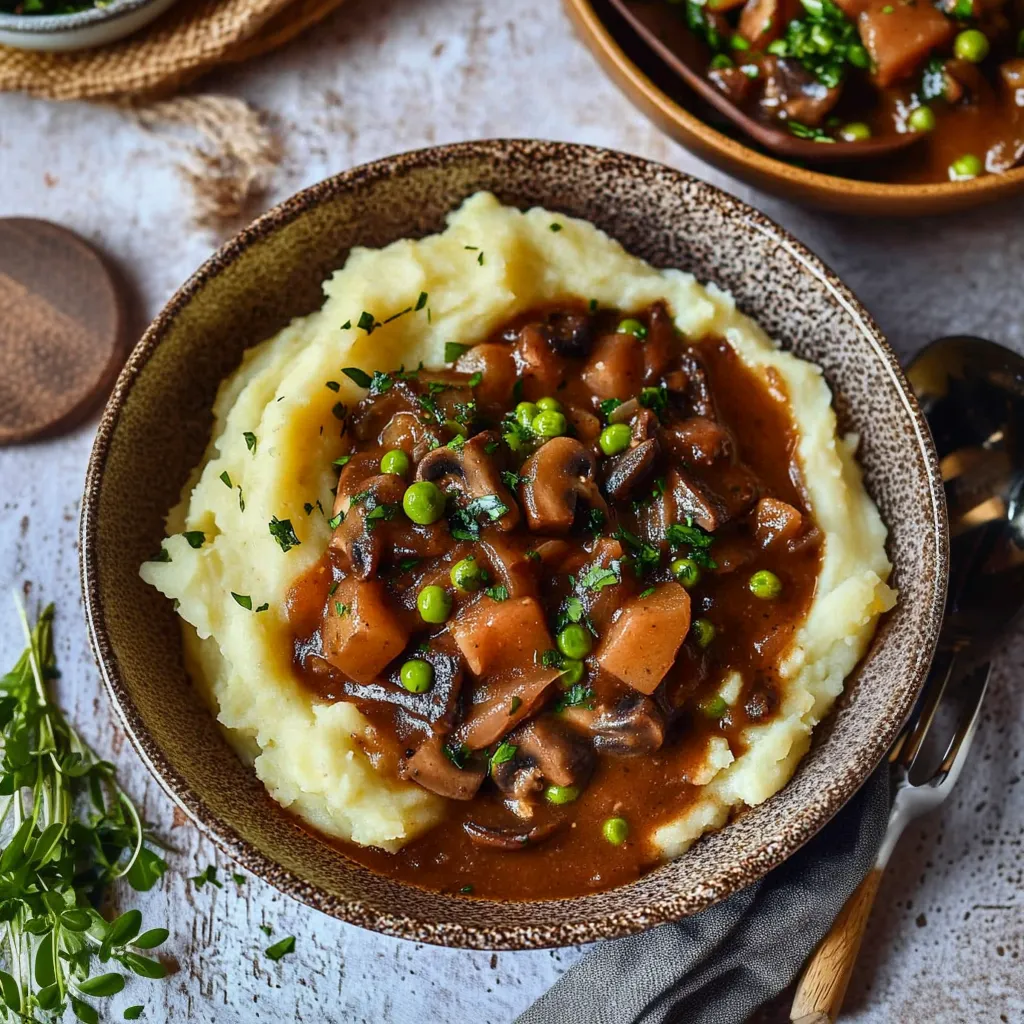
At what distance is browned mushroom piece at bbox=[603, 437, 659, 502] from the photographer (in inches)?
181

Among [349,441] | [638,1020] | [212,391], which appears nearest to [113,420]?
[212,391]

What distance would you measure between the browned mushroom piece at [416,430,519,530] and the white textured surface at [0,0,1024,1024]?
1.48 m

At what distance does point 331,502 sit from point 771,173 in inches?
104

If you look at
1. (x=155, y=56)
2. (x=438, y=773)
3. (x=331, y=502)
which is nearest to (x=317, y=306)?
(x=331, y=502)

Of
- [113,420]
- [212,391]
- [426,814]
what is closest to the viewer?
[426,814]

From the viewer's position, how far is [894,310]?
5895 mm

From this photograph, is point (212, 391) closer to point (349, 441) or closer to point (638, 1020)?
point (349, 441)

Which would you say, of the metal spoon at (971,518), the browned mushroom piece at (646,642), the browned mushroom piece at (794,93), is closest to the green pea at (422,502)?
the browned mushroom piece at (646,642)

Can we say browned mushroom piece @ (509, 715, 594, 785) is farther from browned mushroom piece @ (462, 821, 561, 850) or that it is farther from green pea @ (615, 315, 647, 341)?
green pea @ (615, 315, 647, 341)

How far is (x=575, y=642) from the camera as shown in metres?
4.38

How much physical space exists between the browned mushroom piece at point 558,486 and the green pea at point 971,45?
284 cm

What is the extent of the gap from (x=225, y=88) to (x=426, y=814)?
4230mm

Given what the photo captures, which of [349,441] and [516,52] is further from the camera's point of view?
[516,52]

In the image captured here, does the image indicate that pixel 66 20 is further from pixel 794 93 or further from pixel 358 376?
pixel 794 93
